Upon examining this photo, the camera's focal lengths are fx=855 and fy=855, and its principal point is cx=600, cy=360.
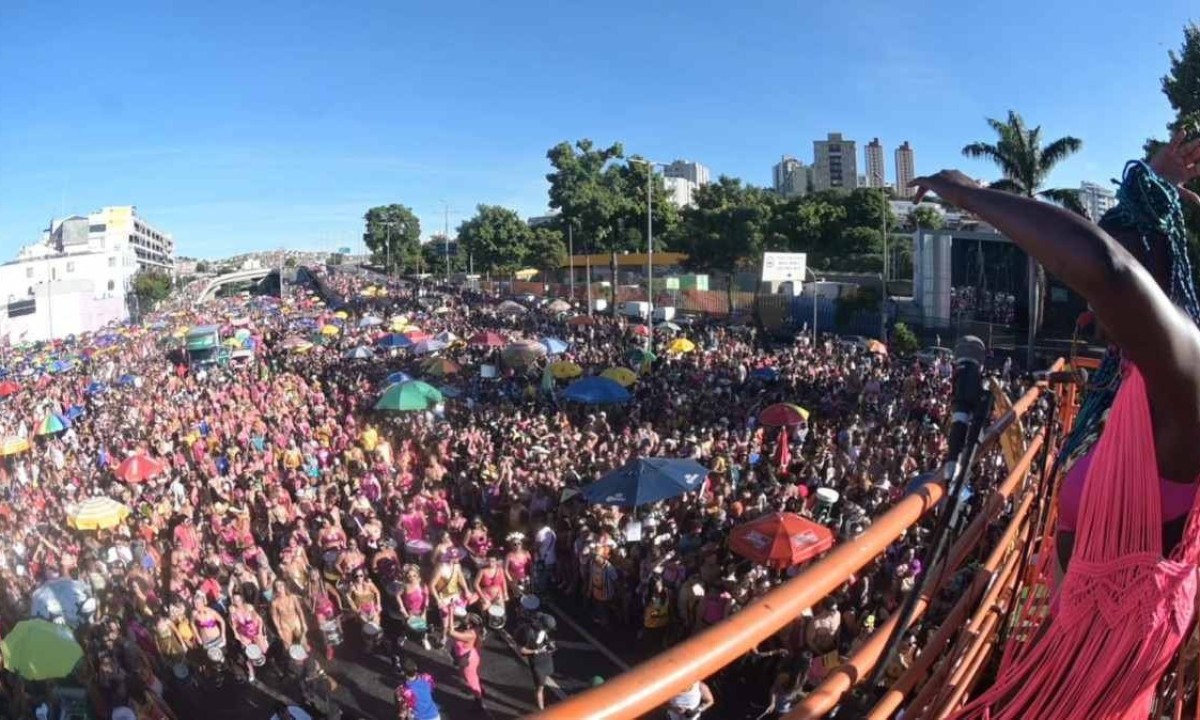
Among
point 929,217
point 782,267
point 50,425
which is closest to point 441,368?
point 50,425

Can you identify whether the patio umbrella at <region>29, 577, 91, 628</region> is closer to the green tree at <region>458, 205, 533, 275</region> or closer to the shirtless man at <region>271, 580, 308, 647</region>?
the shirtless man at <region>271, 580, 308, 647</region>

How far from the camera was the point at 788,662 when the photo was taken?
682 cm

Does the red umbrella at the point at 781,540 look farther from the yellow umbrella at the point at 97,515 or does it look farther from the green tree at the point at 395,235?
the green tree at the point at 395,235

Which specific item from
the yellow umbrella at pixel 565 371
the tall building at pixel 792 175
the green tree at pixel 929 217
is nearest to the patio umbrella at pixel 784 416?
the yellow umbrella at pixel 565 371

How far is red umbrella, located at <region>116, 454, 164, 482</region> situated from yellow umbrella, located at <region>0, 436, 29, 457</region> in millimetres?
5143

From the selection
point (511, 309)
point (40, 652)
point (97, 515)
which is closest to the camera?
point (40, 652)

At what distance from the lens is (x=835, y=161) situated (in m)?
173

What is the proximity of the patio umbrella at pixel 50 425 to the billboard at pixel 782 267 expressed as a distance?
2434 centimetres

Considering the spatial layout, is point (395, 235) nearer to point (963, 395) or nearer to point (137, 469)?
point (137, 469)

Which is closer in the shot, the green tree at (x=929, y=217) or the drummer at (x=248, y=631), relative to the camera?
the drummer at (x=248, y=631)

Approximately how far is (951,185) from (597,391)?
48.8 ft

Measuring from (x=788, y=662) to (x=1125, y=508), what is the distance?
5662mm

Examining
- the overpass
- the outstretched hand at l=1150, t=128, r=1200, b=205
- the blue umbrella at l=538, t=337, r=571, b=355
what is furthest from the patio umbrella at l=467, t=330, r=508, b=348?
the overpass

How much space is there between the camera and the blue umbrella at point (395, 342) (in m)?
27.2
